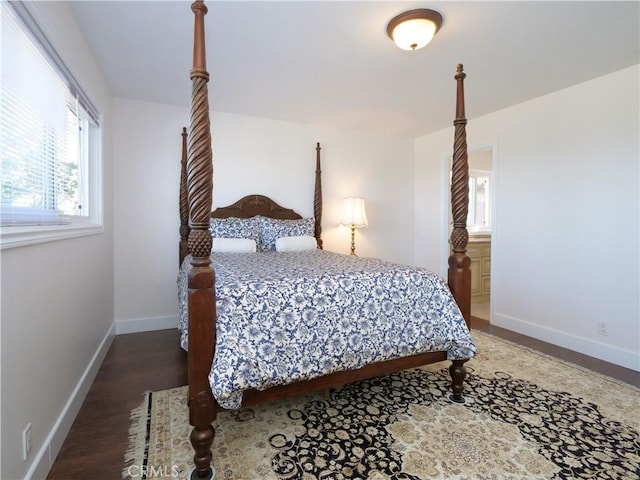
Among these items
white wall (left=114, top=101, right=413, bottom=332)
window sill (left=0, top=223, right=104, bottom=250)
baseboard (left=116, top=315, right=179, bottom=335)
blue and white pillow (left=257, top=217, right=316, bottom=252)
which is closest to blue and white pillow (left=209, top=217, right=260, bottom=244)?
blue and white pillow (left=257, top=217, right=316, bottom=252)

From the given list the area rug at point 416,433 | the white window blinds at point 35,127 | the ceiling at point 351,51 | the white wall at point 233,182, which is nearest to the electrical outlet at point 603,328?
the area rug at point 416,433

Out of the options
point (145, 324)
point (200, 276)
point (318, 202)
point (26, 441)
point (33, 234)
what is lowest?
point (145, 324)

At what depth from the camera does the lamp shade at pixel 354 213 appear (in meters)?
4.09

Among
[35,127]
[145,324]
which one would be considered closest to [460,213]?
[35,127]

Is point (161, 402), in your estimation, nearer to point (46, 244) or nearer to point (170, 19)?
point (46, 244)

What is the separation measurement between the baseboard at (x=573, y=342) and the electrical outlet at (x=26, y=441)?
3813 mm

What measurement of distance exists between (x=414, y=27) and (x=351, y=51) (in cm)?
52

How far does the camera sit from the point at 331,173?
4336mm

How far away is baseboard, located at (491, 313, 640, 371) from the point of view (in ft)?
8.57

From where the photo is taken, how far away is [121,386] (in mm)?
2240

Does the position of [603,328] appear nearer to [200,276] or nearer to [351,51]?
[351,51]

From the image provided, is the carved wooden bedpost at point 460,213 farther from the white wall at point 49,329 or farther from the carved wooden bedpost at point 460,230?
the white wall at point 49,329

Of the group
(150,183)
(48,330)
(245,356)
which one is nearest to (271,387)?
(245,356)

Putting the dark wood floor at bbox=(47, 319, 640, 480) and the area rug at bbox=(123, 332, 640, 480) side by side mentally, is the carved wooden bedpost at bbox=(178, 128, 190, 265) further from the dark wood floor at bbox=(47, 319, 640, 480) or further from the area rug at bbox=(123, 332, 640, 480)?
the area rug at bbox=(123, 332, 640, 480)
